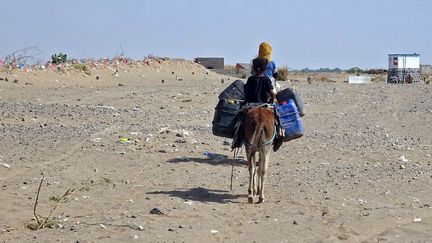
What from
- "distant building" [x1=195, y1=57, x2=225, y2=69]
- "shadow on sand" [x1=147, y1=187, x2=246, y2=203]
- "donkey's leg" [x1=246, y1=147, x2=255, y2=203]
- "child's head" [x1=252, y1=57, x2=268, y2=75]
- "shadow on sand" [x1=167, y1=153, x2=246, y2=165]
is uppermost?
"child's head" [x1=252, y1=57, x2=268, y2=75]

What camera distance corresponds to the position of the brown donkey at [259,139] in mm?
12109

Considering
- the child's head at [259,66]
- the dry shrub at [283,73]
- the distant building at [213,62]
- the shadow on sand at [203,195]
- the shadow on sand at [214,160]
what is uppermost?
the child's head at [259,66]

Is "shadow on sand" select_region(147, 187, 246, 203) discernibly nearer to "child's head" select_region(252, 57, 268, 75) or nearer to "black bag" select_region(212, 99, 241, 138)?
"black bag" select_region(212, 99, 241, 138)

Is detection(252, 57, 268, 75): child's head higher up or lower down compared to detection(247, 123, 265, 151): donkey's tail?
higher up

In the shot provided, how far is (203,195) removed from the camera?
12484 millimetres

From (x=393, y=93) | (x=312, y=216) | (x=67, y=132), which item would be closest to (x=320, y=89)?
(x=393, y=93)

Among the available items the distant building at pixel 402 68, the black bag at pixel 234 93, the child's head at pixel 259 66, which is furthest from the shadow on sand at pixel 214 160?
the distant building at pixel 402 68

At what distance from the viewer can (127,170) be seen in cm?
1452

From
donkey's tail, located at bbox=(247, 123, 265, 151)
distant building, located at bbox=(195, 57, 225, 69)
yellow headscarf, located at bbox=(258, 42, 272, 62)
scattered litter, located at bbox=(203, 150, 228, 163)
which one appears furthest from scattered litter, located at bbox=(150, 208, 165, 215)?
distant building, located at bbox=(195, 57, 225, 69)

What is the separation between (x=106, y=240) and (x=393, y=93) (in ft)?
85.7

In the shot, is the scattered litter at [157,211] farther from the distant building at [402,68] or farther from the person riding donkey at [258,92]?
the distant building at [402,68]

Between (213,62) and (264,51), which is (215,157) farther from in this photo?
(213,62)

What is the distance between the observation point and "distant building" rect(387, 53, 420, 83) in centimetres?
4634

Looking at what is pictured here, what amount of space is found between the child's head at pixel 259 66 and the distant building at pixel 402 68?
3449 centimetres
